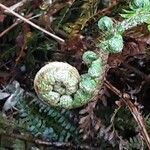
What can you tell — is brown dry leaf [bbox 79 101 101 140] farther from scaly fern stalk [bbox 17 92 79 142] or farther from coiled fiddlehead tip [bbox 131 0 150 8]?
coiled fiddlehead tip [bbox 131 0 150 8]

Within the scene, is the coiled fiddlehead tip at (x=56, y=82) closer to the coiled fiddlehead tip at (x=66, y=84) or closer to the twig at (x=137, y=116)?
the coiled fiddlehead tip at (x=66, y=84)

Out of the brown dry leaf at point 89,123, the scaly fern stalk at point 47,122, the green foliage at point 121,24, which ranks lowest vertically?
the scaly fern stalk at point 47,122

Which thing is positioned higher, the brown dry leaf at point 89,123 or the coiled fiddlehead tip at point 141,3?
the coiled fiddlehead tip at point 141,3

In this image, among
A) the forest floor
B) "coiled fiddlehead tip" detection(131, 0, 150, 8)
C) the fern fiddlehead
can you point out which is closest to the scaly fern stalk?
the forest floor

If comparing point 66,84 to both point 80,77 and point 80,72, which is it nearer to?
point 80,77

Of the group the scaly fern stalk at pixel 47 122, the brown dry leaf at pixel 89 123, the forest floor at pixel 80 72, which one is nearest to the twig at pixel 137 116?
the forest floor at pixel 80 72

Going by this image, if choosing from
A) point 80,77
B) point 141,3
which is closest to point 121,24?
point 141,3

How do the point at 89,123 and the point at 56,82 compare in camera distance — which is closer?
the point at 56,82

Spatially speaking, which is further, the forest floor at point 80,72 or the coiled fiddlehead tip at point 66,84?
the forest floor at point 80,72
